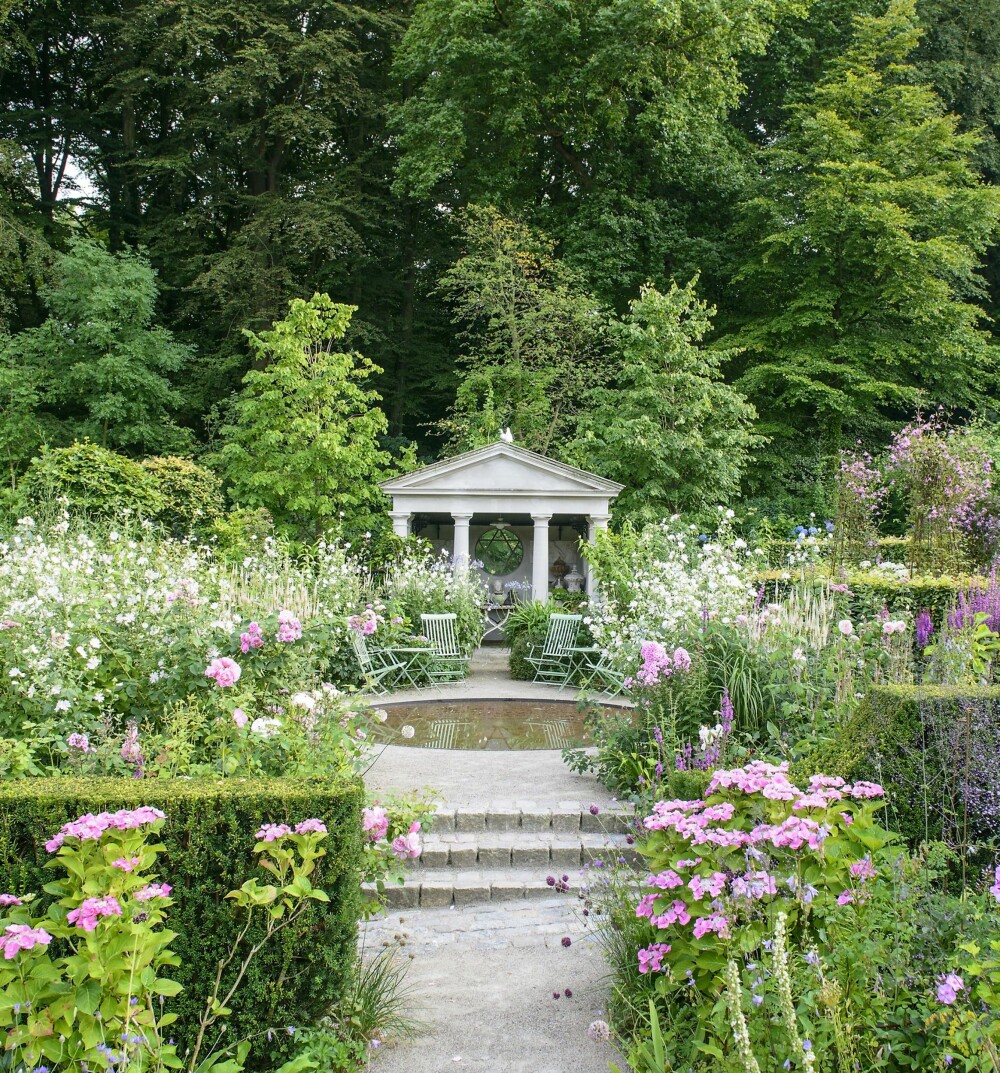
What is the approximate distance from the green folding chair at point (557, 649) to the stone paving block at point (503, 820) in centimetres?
537

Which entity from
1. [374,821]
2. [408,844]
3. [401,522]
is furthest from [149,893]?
[401,522]

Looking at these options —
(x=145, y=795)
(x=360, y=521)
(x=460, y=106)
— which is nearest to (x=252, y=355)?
(x=360, y=521)

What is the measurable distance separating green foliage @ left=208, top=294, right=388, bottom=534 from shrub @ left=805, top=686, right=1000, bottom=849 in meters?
13.6

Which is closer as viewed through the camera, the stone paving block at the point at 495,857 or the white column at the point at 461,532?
the stone paving block at the point at 495,857

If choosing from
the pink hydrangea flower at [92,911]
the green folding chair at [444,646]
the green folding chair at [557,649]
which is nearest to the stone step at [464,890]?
the pink hydrangea flower at [92,911]

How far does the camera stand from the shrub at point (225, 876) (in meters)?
3.13

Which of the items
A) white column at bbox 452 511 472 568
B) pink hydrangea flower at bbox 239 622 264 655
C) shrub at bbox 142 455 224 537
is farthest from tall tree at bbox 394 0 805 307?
pink hydrangea flower at bbox 239 622 264 655

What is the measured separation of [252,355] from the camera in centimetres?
2036

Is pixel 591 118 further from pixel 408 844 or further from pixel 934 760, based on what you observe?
pixel 408 844

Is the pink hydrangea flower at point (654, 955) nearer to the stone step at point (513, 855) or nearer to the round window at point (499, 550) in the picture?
the stone step at point (513, 855)

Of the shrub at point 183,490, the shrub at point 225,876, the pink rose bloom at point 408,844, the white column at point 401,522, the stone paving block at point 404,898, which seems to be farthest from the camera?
the shrub at point 183,490

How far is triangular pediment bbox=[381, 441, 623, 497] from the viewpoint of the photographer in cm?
1457

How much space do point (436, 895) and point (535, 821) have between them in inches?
37.6

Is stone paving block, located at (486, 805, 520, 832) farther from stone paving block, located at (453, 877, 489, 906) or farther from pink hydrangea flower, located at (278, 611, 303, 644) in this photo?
pink hydrangea flower, located at (278, 611, 303, 644)
